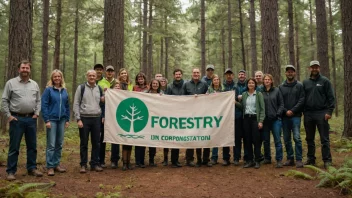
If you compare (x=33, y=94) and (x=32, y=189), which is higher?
(x=33, y=94)

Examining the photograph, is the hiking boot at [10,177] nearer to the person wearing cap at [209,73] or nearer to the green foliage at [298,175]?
the person wearing cap at [209,73]

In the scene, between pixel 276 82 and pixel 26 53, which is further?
pixel 276 82

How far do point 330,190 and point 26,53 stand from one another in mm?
7975

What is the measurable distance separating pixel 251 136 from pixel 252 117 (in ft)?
1.69

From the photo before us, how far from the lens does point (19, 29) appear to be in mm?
7805

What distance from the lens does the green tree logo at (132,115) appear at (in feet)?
25.5

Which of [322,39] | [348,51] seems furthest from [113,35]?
[322,39]

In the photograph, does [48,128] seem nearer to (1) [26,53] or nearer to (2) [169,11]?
(1) [26,53]

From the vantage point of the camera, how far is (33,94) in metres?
6.33

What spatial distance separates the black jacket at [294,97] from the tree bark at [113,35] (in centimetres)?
500

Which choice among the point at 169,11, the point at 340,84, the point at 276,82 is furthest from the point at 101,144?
the point at 340,84

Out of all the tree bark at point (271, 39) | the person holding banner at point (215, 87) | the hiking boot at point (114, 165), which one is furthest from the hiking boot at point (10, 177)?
the tree bark at point (271, 39)

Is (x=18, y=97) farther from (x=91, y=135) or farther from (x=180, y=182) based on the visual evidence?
(x=180, y=182)

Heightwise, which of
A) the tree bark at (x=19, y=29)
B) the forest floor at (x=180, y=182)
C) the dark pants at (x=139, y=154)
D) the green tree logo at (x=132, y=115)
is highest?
the tree bark at (x=19, y=29)
